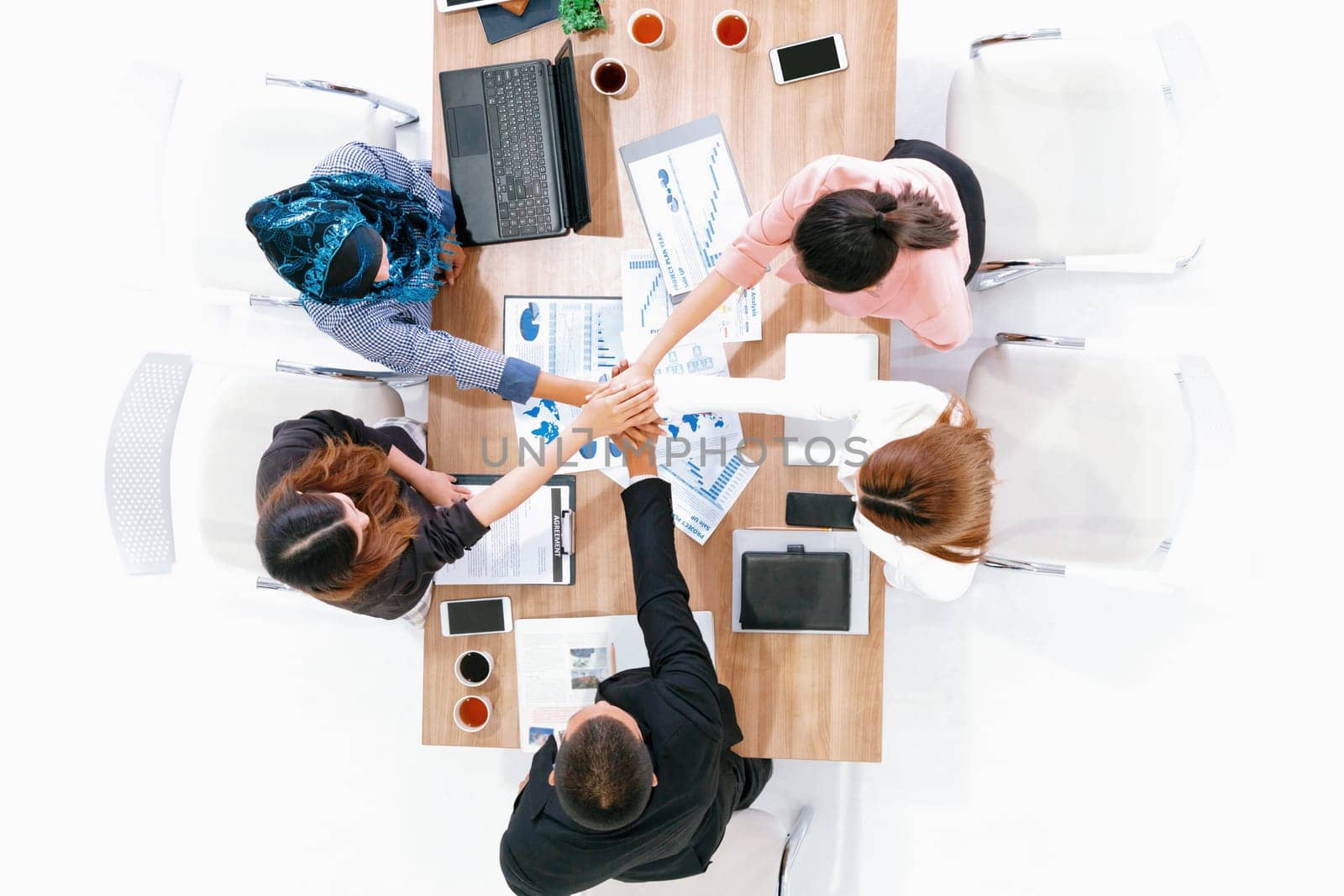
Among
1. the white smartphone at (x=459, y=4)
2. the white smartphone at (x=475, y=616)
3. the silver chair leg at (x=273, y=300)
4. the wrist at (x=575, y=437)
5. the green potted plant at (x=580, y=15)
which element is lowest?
the white smartphone at (x=475, y=616)

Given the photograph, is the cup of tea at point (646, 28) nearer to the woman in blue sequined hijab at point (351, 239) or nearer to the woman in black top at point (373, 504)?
the woman in blue sequined hijab at point (351, 239)

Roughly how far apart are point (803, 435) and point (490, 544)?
2.42ft

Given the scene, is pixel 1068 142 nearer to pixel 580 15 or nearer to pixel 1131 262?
pixel 1131 262

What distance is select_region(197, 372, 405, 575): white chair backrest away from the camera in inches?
69.7

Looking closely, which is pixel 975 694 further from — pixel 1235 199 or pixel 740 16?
pixel 740 16

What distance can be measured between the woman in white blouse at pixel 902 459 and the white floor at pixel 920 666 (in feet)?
2.50

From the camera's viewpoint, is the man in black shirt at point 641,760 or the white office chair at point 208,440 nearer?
the man in black shirt at point 641,760

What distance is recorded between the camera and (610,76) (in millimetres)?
1636

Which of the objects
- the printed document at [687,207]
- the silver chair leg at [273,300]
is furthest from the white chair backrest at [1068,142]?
the silver chair leg at [273,300]

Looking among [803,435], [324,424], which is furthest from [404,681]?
[803,435]

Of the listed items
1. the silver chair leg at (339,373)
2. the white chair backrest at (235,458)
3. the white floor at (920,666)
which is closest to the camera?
the white chair backrest at (235,458)

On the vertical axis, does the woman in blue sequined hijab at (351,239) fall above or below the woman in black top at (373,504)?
above

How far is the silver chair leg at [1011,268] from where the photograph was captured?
1.75 meters

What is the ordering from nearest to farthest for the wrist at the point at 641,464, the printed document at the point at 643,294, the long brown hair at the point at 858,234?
the long brown hair at the point at 858,234
the wrist at the point at 641,464
the printed document at the point at 643,294
